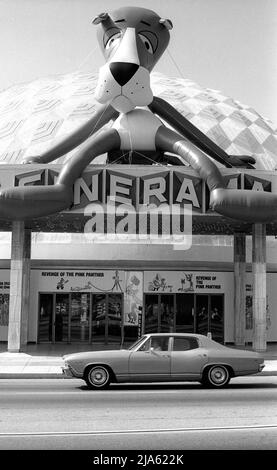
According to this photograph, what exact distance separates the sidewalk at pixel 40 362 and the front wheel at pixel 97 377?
317 centimetres

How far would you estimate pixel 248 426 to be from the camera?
819 centimetres

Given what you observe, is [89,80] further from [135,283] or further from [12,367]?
[12,367]

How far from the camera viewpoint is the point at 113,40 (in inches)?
787

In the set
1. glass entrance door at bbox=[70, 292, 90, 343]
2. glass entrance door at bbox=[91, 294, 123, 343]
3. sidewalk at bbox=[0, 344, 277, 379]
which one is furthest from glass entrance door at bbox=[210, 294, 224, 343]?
glass entrance door at bbox=[70, 292, 90, 343]

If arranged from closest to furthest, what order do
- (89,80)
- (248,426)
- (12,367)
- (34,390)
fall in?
(248,426)
(34,390)
(12,367)
(89,80)

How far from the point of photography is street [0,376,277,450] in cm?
726

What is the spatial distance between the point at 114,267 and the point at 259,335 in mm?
7799

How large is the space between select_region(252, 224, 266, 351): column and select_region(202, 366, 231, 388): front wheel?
8000mm

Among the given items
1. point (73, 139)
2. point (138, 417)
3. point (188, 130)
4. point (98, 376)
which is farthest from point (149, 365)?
point (188, 130)

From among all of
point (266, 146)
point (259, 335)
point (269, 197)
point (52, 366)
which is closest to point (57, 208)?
point (52, 366)

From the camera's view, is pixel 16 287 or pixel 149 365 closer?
pixel 149 365

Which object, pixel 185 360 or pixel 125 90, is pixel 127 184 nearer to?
pixel 125 90

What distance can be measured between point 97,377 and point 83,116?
19.5 metres

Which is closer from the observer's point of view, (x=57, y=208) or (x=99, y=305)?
(x=57, y=208)
